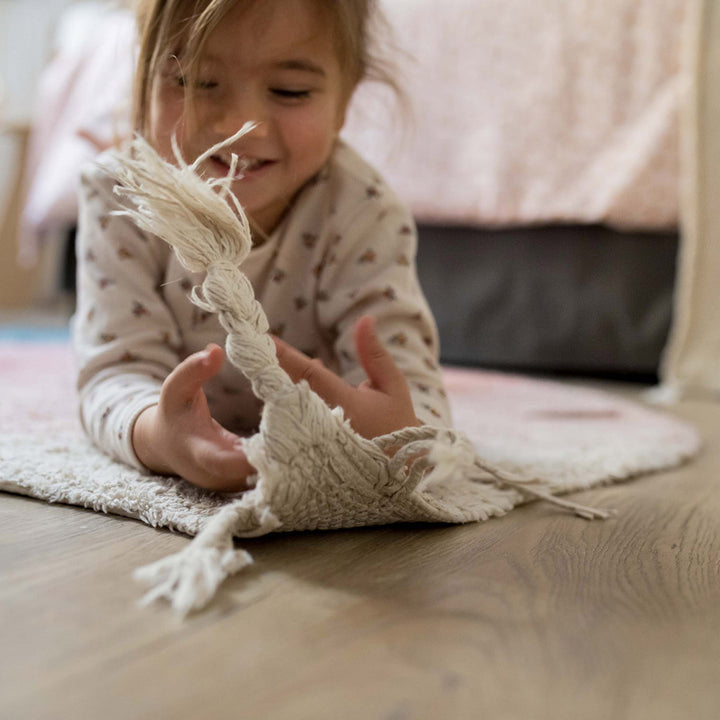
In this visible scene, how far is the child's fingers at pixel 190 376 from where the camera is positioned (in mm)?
619

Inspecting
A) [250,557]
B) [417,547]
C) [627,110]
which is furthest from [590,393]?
[250,557]

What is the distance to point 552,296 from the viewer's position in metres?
1.55

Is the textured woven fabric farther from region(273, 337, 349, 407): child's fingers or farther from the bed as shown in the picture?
the bed

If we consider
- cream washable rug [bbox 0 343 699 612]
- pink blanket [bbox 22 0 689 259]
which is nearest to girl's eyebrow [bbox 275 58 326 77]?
cream washable rug [bbox 0 343 699 612]

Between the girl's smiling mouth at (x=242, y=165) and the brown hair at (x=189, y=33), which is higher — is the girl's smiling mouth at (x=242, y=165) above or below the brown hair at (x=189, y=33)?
below

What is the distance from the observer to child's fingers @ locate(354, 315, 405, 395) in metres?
0.71

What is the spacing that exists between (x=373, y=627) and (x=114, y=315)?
0.48 meters

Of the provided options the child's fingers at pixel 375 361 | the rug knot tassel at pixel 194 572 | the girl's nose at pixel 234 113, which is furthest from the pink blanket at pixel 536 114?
the rug knot tassel at pixel 194 572

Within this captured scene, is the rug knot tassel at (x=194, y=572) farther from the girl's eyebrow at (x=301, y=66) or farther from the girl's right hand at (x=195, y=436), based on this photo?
the girl's eyebrow at (x=301, y=66)

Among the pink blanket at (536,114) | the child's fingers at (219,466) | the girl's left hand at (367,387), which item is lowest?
the child's fingers at (219,466)

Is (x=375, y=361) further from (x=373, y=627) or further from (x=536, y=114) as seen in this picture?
(x=536, y=114)

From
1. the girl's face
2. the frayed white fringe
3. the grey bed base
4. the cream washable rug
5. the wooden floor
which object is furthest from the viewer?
the grey bed base

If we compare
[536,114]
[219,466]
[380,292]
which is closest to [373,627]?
[219,466]

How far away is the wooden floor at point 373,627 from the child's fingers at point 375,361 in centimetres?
12
